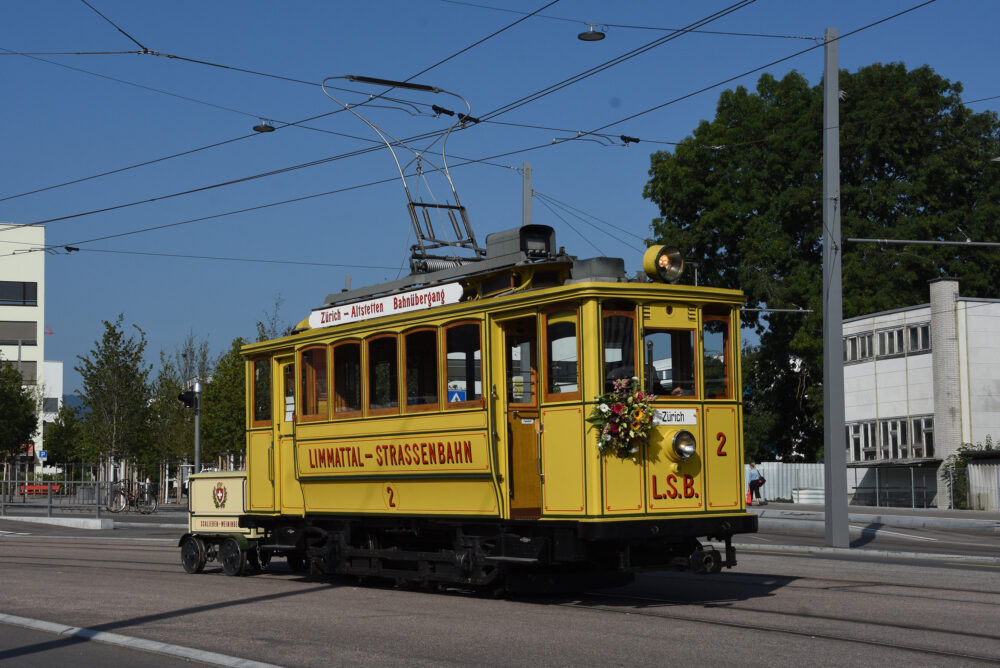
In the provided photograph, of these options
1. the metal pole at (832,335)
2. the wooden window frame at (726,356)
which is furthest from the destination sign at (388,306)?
the metal pole at (832,335)

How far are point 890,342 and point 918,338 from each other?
1.47m

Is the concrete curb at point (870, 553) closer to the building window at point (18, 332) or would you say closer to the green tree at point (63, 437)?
the green tree at point (63, 437)

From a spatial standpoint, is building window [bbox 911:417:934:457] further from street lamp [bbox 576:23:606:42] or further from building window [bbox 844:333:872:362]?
street lamp [bbox 576:23:606:42]

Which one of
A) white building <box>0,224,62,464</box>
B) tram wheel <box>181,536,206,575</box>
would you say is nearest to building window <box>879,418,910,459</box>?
tram wheel <box>181,536,206,575</box>

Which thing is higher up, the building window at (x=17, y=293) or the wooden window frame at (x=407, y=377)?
the building window at (x=17, y=293)

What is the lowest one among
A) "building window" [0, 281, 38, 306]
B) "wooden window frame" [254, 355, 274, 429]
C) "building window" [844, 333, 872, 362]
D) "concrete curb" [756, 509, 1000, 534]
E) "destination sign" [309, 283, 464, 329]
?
"concrete curb" [756, 509, 1000, 534]

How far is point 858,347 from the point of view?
48.4 meters

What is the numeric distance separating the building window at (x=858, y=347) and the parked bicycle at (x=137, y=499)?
26.1 meters

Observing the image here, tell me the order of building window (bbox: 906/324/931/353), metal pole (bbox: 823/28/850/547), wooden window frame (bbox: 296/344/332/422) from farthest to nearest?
building window (bbox: 906/324/931/353) → metal pole (bbox: 823/28/850/547) → wooden window frame (bbox: 296/344/332/422)

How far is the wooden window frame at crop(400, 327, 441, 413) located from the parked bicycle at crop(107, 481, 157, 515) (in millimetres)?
31494

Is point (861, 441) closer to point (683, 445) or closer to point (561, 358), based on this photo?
point (683, 445)

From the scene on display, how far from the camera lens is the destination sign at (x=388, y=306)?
45.9 feet

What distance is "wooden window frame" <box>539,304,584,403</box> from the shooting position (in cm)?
1240

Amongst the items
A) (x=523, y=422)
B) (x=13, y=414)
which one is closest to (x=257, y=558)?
(x=523, y=422)
